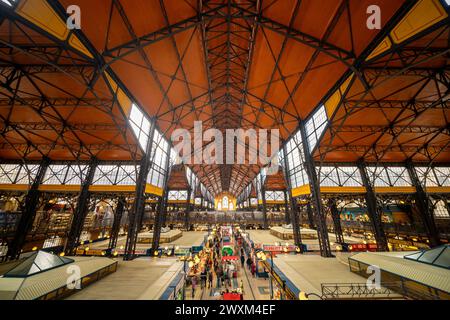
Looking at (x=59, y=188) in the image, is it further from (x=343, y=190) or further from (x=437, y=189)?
(x=437, y=189)

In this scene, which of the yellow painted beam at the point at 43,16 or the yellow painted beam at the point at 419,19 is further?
the yellow painted beam at the point at 419,19

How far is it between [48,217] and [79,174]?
1094 centimetres

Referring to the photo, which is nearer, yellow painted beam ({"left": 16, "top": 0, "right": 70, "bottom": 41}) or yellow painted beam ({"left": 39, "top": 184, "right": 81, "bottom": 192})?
yellow painted beam ({"left": 16, "top": 0, "right": 70, "bottom": 41})

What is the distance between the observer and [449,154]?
1984 cm

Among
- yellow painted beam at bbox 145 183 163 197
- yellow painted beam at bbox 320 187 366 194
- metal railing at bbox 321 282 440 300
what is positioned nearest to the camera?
metal railing at bbox 321 282 440 300

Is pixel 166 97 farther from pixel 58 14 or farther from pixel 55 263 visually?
pixel 55 263

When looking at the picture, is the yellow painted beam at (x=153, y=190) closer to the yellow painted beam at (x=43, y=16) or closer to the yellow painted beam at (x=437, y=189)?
the yellow painted beam at (x=43, y=16)

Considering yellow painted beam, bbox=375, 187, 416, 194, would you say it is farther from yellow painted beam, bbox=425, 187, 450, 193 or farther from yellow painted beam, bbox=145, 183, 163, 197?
yellow painted beam, bbox=145, 183, 163, 197

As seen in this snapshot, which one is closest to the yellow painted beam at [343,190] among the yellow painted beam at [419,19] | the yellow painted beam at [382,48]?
the yellow painted beam at [382,48]

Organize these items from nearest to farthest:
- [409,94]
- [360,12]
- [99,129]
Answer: [360,12], [409,94], [99,129]

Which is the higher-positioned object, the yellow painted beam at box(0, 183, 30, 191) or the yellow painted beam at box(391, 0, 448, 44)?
the yellow painted beam at box(391, 0, 448, 44)

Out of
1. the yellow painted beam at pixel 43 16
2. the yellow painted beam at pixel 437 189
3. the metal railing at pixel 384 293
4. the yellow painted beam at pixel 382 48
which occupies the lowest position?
the metal railing at pixel 384 293

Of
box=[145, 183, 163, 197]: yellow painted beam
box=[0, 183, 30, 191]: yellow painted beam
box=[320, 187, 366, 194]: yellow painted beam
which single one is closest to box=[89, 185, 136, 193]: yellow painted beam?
box=[145, 183, 163, 197]: yellow painted beam

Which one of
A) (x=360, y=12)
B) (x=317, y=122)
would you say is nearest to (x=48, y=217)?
(x=317, y=122)
